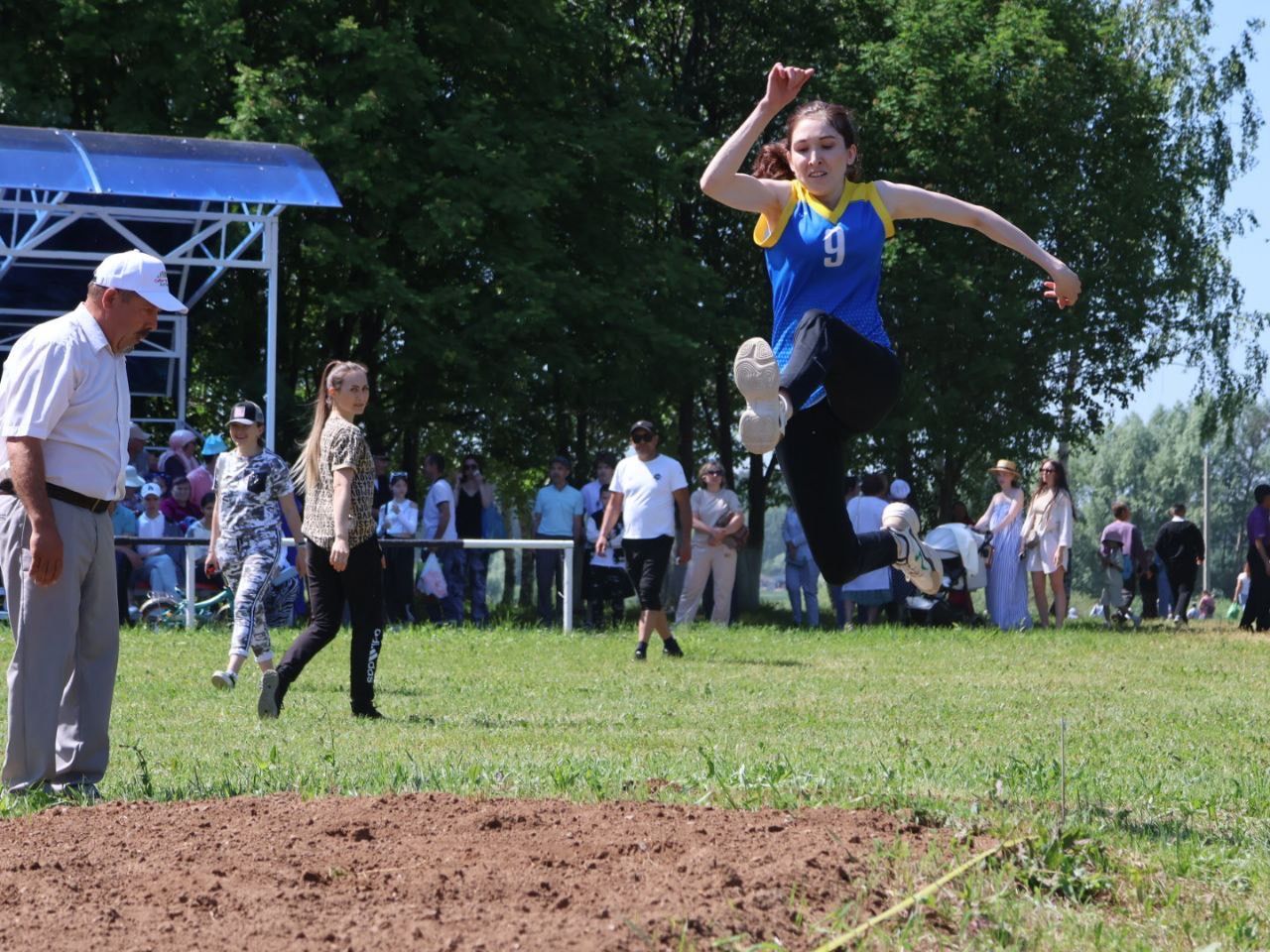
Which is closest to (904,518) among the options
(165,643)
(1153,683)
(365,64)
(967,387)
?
(1153,683)

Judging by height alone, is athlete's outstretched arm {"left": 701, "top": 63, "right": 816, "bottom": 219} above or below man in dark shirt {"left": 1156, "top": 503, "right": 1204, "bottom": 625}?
above

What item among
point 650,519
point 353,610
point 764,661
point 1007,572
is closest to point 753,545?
point 1007,572

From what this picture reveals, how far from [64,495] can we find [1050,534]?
1483 cm

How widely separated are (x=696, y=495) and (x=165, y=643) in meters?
6.54

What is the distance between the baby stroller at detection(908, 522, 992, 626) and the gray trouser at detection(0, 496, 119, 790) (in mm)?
14280

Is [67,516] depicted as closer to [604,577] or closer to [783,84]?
[783,84]

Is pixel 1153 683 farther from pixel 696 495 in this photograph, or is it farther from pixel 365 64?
pixel 365 64

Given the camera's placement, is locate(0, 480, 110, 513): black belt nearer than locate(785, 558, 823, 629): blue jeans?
Yes

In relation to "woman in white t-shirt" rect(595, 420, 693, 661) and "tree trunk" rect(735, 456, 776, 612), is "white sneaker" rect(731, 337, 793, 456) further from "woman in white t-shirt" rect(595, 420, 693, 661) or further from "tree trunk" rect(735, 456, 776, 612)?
"tree trunk" rect(735, 456, 776, 612)

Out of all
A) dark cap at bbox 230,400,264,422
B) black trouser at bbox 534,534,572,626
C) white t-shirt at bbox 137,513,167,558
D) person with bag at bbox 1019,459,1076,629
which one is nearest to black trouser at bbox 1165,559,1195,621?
person with bag at bbox 1019,459,1076,629

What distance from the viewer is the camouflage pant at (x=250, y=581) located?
426 inches

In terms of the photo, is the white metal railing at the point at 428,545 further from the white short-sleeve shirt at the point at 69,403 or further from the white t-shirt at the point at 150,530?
the white short-sleeve shirt at the point at 69,403

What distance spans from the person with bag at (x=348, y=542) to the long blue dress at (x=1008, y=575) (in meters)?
11.8

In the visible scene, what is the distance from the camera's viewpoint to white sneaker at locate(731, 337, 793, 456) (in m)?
6.04
